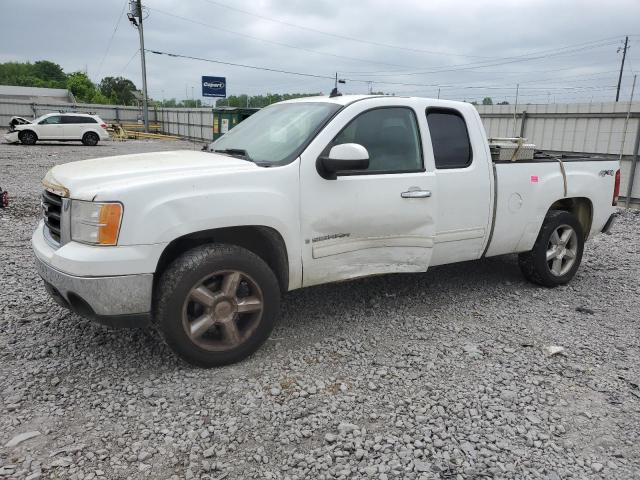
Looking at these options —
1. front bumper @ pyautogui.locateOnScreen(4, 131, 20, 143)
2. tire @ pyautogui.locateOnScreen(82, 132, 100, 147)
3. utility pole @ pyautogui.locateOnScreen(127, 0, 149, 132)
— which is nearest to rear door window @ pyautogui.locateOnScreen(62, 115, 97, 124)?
tire @ pyautogui.locateOnScreen(82, 132, 100, 147)

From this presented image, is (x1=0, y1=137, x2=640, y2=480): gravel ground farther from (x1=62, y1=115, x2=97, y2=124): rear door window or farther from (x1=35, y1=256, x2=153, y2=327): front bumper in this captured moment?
(x1=62, y1=115, x2=97, y2=124): rear door window

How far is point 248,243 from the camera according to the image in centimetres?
367

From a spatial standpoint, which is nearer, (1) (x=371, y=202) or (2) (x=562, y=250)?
(1) (x=371, y=202)

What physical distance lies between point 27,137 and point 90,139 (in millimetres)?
2774

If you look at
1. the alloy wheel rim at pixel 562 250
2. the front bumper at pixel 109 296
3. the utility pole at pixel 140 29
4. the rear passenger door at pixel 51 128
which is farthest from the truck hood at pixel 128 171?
the utility pole at pixel 140 29

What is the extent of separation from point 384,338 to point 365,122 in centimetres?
170

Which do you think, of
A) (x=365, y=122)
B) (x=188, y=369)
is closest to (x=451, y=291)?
(x=365, y=122)

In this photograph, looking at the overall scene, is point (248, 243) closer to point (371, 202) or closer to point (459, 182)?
point (371, 202)

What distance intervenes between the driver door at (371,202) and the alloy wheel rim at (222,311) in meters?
0.49

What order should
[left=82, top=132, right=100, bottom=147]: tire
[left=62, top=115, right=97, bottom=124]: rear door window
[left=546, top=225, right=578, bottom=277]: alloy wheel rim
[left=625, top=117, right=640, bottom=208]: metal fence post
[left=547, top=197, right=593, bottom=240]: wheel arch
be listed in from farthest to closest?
[left=82, top=132, right=100, bottom=147]: tire
[left=62, top=115, right=97, bottom=124]: rear door window
[left=625, top=117, right=640, bottom=208]: metal fence post
[left=547, top=197, right=593, bottom=240]: wheel arch
[left=546, top=225, right=578, bottom=277]: alloy wheel rim

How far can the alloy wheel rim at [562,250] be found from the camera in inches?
206

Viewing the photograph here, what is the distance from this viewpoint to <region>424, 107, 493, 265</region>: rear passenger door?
4.26 metres

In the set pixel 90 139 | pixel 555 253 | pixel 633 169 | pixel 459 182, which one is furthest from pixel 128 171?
pixel 90 139

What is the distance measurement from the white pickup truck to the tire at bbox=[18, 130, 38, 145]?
2364 cm
